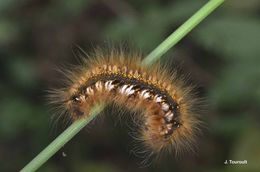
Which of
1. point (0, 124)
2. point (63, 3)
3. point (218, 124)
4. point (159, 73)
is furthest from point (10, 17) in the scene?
point (159, 73)

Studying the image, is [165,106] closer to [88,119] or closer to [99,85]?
[99,85]

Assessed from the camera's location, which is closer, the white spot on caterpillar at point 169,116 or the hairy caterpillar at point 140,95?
the hairy caterpillar at point 140,95

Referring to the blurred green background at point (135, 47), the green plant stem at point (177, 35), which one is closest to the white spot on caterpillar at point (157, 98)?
the green plant stem at point (177, 35)

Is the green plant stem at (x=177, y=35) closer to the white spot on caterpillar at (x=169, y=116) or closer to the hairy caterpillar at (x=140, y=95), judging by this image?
the hairy caterpillar at (x=140, y=95)

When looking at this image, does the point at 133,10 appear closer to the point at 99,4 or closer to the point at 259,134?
the point at 99,4

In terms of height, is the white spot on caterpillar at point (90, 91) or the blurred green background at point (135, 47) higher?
the blurred green background at point (135, 47)

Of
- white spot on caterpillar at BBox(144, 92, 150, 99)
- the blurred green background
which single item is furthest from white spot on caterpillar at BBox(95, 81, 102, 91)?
the blurred green background
